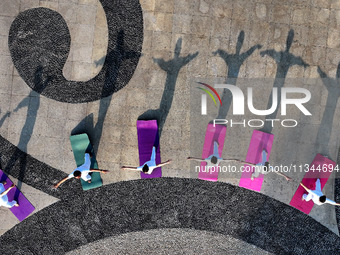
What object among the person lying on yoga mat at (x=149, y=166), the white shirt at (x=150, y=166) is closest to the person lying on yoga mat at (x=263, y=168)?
the person lying on yoga mat at (x=149, y=166)

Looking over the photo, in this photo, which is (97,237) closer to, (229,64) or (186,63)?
(186,63)

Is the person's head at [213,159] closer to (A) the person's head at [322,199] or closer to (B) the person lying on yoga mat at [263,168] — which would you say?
(B) the person lying on yoga mat at [263,168]

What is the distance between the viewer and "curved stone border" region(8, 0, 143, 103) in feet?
29.5

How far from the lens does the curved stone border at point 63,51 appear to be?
29.5ft

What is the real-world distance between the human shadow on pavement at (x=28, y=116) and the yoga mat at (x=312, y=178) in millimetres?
9095

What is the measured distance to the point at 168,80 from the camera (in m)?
9.09

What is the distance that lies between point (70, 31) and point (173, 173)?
5831 mm

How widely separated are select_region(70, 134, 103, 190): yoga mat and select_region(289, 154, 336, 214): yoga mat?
260 inches

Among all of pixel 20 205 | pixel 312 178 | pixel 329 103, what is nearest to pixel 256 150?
pixel 312 178

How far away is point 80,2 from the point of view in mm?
9000

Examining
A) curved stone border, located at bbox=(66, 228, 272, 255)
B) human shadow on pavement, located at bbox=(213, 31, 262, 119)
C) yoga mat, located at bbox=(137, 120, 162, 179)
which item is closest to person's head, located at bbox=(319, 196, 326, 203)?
curved stone border, located at bbox=(66, 228, 272, 255)

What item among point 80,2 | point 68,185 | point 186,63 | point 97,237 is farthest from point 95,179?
point 80,2
